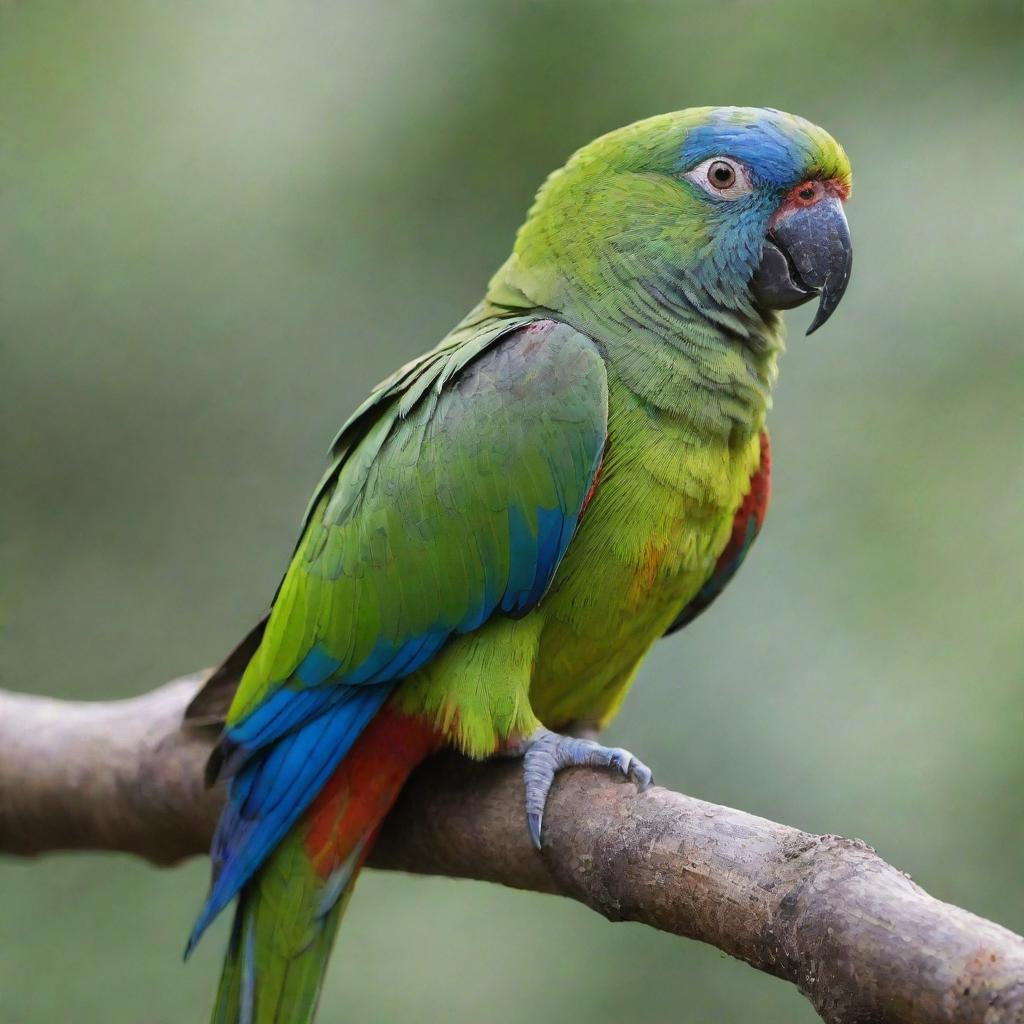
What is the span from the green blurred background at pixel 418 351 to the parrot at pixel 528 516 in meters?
1.07

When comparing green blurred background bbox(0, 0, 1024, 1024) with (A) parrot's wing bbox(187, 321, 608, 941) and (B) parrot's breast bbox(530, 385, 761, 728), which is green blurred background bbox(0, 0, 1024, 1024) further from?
(A) parrot's wing bbox(187, 321, 608, 941)

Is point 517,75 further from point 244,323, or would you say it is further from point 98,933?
point 98,933

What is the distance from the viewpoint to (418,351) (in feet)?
12.6

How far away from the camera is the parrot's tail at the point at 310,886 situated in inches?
83.3

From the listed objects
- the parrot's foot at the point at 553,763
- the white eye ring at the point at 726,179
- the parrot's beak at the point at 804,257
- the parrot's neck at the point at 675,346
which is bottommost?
the parrot's foot at the point at 553,763

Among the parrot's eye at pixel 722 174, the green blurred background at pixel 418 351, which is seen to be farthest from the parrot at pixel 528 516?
the green blurred background at pixel 418 351

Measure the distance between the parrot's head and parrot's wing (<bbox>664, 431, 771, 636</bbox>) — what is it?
1.00 ft

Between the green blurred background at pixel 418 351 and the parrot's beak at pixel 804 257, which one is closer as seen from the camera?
the parrot's beak at pixel 804 257

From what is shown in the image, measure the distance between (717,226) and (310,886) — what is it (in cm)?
139

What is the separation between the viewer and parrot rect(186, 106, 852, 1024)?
80.7 inches

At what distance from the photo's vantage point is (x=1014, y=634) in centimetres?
315

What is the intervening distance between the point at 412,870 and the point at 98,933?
1946 millimetres

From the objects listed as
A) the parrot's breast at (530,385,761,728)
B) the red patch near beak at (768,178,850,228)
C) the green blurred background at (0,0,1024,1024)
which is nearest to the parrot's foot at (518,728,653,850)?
the parrot's breast at (530,385,761,728)

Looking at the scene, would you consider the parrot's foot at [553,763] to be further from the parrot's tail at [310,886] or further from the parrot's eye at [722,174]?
the parrot's eye at [722,174]
